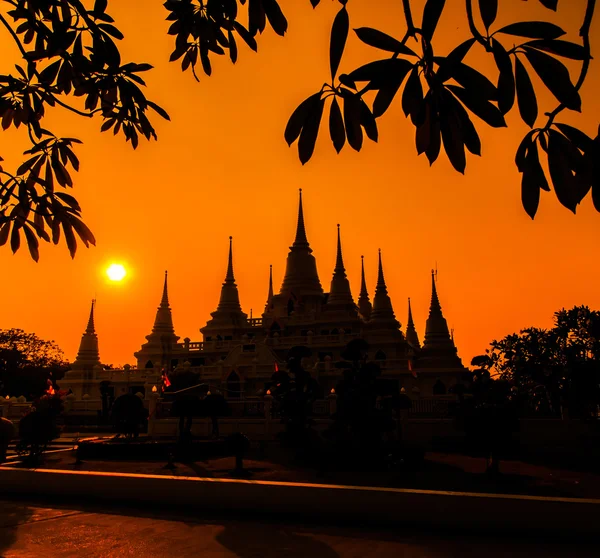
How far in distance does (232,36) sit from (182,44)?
31 cm

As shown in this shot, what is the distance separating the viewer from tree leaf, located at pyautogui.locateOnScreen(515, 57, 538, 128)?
2.10 metres

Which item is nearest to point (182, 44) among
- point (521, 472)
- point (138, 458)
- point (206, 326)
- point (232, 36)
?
point (232, 36)

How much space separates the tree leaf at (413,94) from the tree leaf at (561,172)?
464mm

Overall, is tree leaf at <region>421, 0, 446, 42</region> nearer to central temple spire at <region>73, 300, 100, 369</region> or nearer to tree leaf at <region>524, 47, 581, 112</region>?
tree leaf at <region>524, 47, 581, 112</region>

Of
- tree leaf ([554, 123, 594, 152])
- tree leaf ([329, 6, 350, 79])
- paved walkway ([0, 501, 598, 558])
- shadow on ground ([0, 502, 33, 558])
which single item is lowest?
paved walkway ([0, 501, 598, 558])

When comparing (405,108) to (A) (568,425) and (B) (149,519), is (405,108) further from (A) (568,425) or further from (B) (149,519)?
(A) (568,425)

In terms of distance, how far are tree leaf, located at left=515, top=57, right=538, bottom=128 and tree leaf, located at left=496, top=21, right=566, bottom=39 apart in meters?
0.09

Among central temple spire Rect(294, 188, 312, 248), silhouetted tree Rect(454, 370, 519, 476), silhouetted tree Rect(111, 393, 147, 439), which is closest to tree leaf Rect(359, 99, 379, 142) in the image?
silhouetted tree Rect(454, 370, 519, 476)

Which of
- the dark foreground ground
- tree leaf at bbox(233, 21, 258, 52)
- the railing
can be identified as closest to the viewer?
tree leaf at bbox(233, 21, 258, 52)

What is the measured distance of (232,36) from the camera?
3812 mm

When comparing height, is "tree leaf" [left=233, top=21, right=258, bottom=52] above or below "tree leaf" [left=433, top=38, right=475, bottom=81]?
above

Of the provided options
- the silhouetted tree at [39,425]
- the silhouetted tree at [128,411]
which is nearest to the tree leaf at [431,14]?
the silhouetted tree at [39,425]

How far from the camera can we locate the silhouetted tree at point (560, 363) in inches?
588

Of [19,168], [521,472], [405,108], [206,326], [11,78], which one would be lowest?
[521,472]
